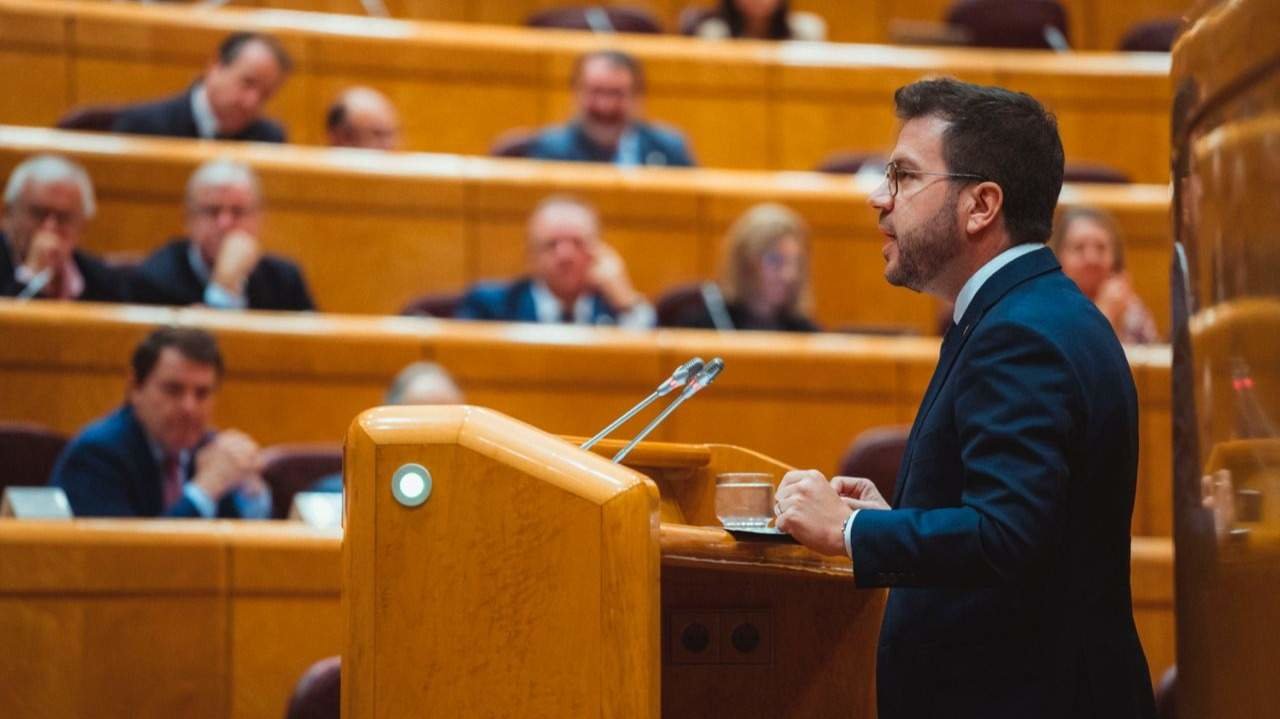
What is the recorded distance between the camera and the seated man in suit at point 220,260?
274cm

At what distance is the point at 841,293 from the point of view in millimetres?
3225

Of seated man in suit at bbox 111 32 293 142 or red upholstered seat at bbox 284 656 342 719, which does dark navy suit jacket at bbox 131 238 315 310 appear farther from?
red upholstered seat at bbox 284 656 342 719

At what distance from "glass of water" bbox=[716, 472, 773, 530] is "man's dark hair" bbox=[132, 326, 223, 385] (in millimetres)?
1320

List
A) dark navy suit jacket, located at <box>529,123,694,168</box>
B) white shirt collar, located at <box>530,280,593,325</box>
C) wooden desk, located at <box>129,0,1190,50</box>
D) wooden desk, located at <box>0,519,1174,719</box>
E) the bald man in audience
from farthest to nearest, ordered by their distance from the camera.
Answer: wooden desk, located at <box>129,0,1190,50</box>, dark navy suit jacket, located at <box>529,123,694,168</box>, the bald man in audience, white shirt collar, located at <box>530,280,593,325</box>, wooden desk, located at <box>0,519,1174,719</box>

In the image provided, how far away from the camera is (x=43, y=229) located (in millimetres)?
2668

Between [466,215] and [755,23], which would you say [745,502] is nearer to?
[466,215]

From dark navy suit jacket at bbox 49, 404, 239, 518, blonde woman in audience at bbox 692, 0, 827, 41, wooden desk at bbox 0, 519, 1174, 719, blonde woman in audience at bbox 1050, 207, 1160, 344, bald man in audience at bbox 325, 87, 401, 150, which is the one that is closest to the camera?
wooden desk at bbox 0, 519, 1174, 719

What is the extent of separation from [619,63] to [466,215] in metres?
0.41

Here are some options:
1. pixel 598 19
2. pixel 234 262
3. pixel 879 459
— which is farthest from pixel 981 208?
pixel 598 19

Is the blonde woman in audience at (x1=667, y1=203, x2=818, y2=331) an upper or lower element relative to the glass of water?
upper

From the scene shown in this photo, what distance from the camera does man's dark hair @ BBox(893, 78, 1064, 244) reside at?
1065 millimetres

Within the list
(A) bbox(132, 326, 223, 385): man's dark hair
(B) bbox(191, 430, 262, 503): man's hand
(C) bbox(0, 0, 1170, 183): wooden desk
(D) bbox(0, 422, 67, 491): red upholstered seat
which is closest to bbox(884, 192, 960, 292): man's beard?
(B) bbox(191, 430, 262, 503): man's hand

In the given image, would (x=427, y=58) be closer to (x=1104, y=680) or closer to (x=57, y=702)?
(x=57, y=702)

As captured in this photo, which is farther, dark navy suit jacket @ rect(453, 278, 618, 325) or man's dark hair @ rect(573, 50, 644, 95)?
man's dark hair @ rect(573, 50, 644, 95)
